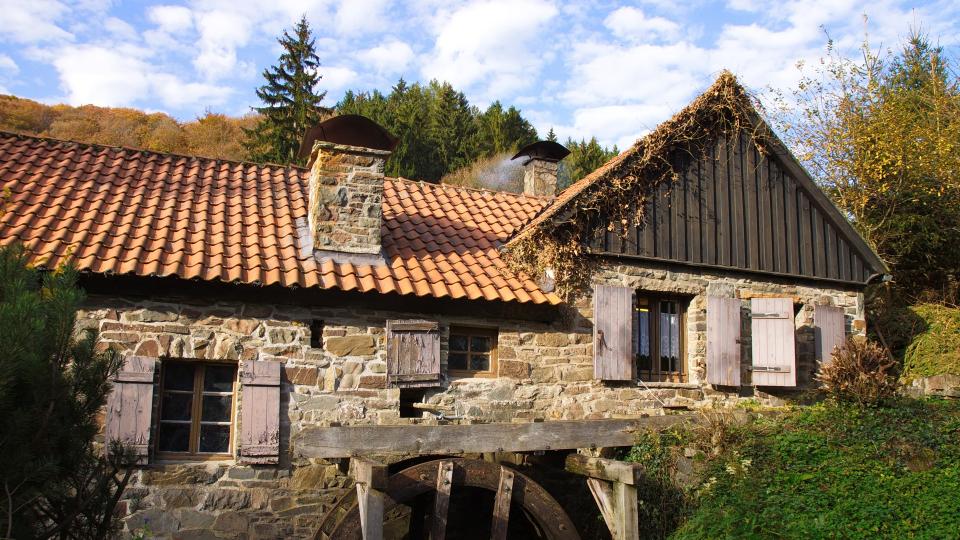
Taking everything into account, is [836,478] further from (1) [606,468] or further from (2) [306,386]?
(2) [306,386]

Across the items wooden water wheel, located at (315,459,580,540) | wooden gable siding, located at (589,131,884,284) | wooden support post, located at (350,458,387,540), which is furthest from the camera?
wooden gable siding, located at (589,131,884,284)

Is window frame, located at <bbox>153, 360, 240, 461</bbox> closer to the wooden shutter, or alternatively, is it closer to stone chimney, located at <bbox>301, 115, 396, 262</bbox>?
the wooden shutter

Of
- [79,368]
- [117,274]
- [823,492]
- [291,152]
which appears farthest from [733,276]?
[291,152]

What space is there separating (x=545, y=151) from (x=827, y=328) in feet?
16.6

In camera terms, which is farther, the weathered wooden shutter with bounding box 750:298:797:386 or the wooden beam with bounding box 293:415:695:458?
the weathered wooden shutter with bounding box 750:298:797:386

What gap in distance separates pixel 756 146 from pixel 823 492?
5.45 meters

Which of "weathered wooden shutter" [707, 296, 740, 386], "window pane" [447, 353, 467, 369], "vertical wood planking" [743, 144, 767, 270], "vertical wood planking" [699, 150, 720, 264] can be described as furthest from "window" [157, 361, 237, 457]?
"vertical wood planking" [743, 144, 767, 270]

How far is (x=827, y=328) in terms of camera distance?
35.0ft

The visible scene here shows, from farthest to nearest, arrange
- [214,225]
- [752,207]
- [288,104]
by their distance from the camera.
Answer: [288,104]
[752,207]
[214,225]

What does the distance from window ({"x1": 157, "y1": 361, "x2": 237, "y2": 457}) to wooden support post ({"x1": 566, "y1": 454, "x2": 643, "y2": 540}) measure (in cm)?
365

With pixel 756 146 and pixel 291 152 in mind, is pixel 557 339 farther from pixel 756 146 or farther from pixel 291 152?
pixel 291 152

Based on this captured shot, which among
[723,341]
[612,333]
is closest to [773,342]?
[723,341]

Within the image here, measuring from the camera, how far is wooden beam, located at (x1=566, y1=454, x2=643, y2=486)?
279 inches

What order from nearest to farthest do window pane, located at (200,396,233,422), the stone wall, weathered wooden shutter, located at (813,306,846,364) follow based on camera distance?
the stone wall < window pane, located at (200,396,233,422) < weathered wooden shutter, located at (813,306,846,364)
